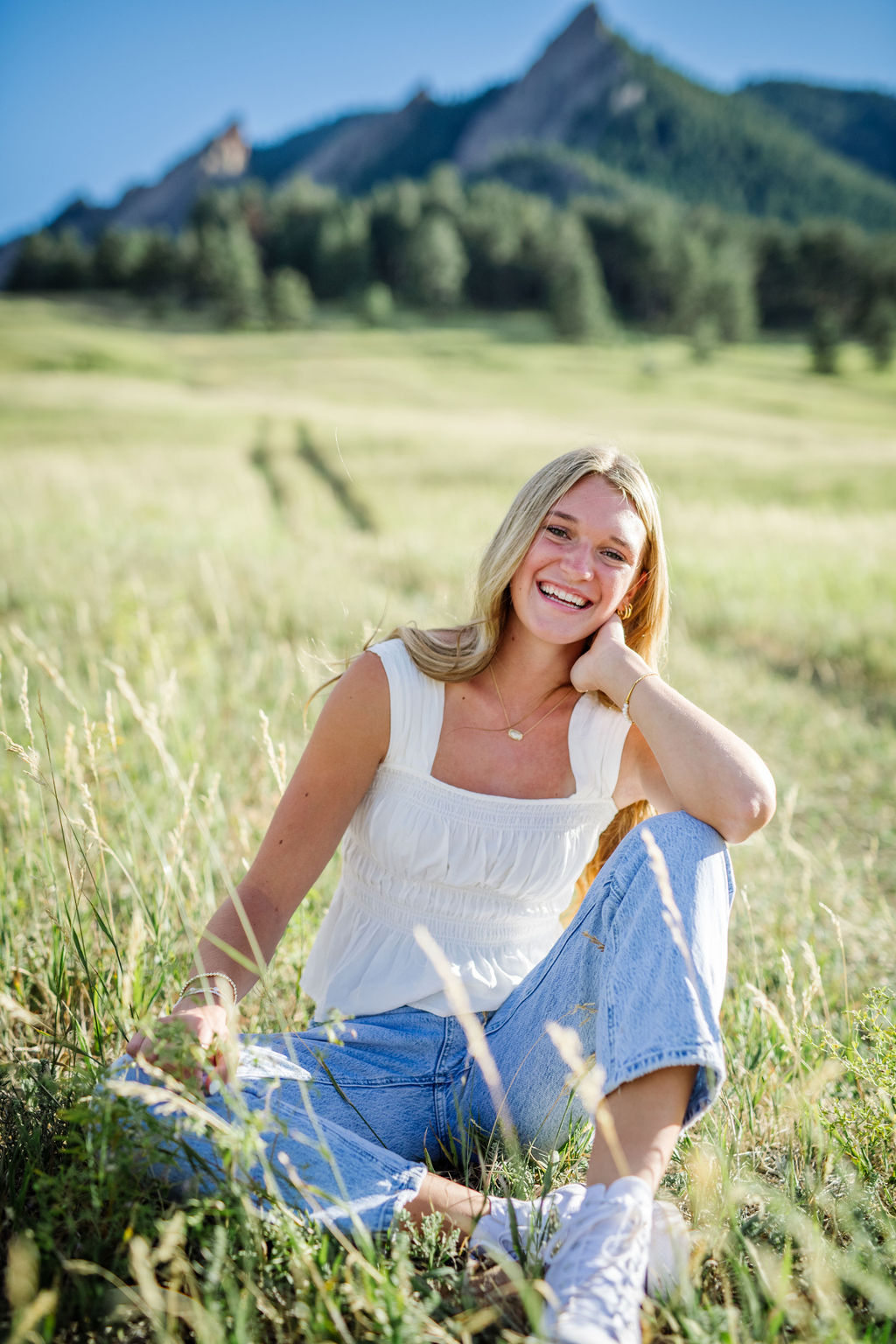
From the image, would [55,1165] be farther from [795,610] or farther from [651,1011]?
[795,610]

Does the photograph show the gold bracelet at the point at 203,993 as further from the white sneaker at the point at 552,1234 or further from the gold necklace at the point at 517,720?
the gold necklace at the point at 517,720

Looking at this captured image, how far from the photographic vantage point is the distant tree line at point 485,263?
6056 cm

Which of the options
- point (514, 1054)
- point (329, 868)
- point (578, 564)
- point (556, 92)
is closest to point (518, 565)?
point (578, 564)

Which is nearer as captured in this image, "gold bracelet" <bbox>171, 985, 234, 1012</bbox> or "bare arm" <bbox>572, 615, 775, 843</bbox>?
"gold bracelet" <bbox>171, 985, 234, 1012</bbox>

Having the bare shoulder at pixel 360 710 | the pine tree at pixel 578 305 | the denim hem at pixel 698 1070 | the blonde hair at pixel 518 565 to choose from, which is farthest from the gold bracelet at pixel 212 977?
the pine tree at pixel 578 305

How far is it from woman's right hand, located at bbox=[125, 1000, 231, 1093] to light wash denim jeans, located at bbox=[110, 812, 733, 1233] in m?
0.05

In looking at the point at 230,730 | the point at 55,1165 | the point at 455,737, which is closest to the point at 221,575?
the point at 230,730

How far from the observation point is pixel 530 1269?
142cm

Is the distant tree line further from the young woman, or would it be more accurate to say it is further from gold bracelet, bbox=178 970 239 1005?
gold bracelet, bbox=178 970 239 1005

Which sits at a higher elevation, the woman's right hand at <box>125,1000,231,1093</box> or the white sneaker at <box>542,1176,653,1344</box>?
the woman's right hand at <box>125,1000,231,1093</box>

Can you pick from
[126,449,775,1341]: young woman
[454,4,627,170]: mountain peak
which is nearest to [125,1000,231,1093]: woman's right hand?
[126,449,775,1341]: young woman

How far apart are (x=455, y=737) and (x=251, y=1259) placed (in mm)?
1183

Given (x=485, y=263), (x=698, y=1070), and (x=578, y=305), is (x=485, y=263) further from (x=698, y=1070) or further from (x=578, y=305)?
(x=698, y=1070)

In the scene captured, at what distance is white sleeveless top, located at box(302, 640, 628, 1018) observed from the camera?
200 centimetres
